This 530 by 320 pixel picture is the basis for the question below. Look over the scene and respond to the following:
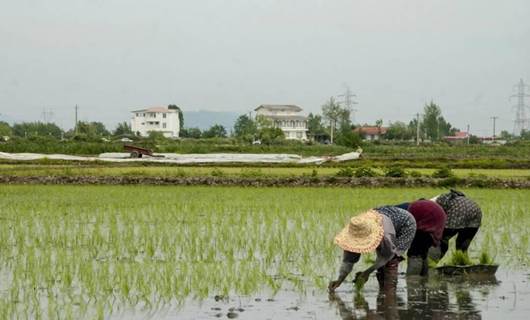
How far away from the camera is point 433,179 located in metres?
20.1

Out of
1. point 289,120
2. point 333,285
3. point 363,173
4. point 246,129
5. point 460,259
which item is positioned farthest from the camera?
point 289,120

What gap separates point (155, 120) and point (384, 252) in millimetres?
91813

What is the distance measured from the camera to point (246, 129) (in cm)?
7588

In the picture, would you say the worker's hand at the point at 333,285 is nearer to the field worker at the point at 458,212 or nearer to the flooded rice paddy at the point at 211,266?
the flooded rice paddy at the point at 211,266

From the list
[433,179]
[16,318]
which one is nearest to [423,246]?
[16,318]

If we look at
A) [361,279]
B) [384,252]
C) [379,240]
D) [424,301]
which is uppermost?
[379,240]

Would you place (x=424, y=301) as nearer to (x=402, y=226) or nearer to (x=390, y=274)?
(x=390, y=274)

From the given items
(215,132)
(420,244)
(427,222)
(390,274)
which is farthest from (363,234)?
(215,132)

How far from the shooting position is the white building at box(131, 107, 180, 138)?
96.8 meters

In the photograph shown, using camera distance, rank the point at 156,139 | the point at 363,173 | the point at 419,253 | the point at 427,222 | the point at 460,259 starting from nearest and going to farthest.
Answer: the point at 427,222 → the point at 419,253 → the point at 460,259 → the point at 363,173 → the point at 156,139

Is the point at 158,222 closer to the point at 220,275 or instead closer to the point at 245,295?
the point at 220,275

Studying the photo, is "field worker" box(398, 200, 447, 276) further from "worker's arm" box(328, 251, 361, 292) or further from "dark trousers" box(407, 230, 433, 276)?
"worker's arm" box(328, 251, 361, 292)

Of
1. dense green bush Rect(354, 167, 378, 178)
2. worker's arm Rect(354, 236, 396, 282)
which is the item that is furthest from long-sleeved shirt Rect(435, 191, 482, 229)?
dense green bush Rect(354, 167, 378, 178)

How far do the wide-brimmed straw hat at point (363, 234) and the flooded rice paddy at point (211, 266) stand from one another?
1.55 feet
